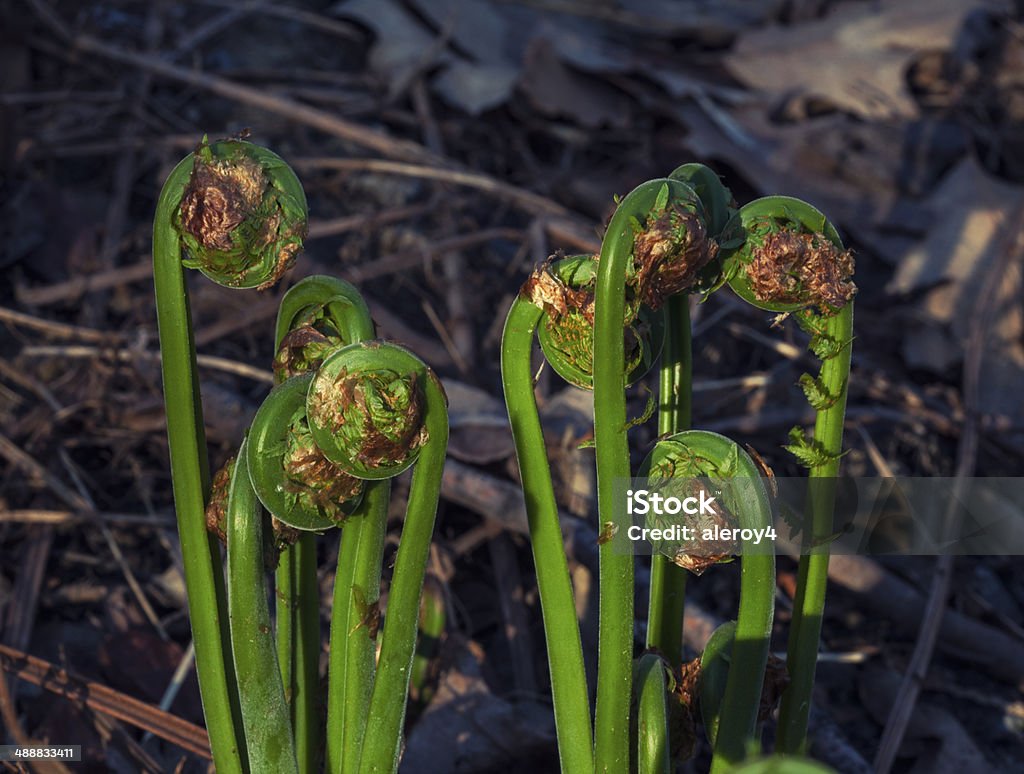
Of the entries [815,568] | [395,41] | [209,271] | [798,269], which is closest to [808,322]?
[798,269]

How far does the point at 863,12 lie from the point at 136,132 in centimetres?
280

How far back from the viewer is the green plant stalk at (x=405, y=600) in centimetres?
127

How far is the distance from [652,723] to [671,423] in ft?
1.26

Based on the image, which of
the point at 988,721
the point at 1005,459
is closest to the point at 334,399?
the point at 988,721

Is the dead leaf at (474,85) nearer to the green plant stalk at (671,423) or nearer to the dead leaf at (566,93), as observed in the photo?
the dead leaf at (566,93)

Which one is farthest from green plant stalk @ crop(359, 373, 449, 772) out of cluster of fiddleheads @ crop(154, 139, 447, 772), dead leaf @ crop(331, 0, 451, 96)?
dead leaf @ crop(331, 0, 451, 96)

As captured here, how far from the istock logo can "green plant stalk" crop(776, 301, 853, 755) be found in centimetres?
28

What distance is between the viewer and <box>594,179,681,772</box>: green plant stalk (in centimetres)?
120

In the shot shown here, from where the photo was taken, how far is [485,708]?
2.20 meters

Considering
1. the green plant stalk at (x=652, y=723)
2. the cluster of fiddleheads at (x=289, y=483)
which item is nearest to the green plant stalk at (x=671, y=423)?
the green plant stalk at (x=652, y=723)

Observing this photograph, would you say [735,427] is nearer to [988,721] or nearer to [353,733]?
[988,721]

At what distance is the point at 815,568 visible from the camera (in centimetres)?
153

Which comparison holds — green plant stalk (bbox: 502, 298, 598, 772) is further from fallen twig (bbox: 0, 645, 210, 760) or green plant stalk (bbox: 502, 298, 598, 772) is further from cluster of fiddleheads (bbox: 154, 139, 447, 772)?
fallen twig (bbox: 0, 645, 210, 760)

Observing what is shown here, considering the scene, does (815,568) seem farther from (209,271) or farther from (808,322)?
(209,271)
